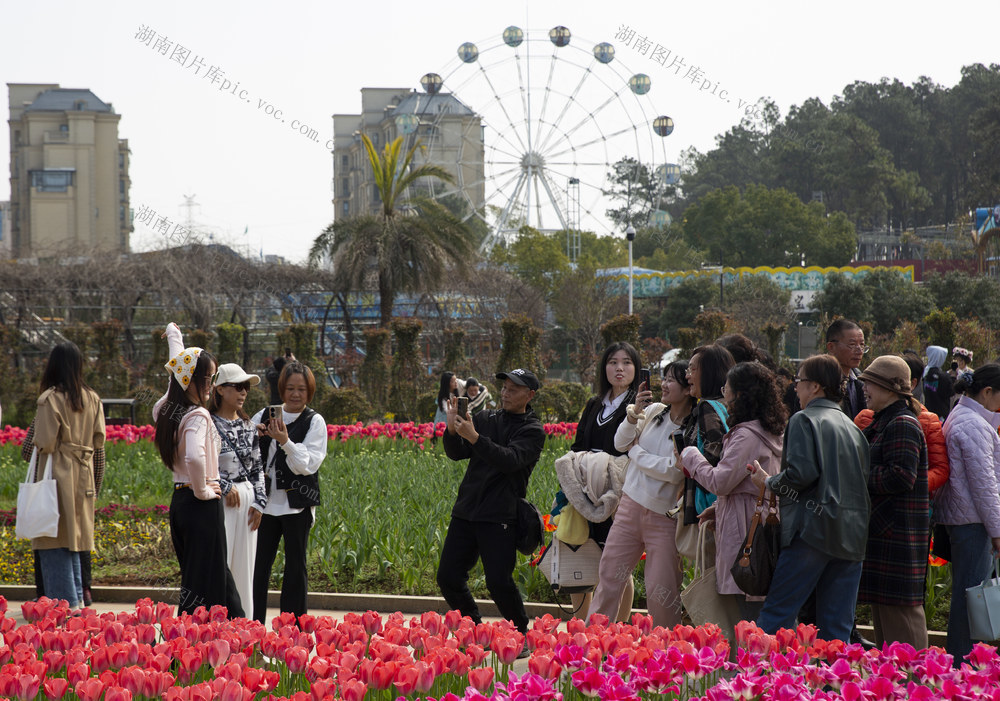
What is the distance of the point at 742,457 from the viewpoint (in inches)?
174

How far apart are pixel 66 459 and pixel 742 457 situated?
4093 mm

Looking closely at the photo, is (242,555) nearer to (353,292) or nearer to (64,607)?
(64,607)

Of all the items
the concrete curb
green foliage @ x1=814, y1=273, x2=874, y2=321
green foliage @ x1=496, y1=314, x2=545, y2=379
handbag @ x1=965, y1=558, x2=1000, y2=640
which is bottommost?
the concrete curb

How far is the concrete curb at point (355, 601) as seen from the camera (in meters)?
6.40

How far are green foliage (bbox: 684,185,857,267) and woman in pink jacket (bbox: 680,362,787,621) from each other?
4591 cm

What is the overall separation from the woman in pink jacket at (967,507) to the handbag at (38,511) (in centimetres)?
495

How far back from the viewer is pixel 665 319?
39.3 meters

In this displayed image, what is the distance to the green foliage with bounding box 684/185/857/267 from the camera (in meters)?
48.5

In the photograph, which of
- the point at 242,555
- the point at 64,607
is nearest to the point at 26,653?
the point at 64,607

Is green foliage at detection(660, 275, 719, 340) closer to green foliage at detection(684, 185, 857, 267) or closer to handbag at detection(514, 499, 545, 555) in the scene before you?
green foliage at detection(684, 185, 857, 267)

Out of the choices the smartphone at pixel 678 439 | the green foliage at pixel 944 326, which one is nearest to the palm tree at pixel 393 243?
the green foliage at pixel 944 326

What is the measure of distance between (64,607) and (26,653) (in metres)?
0.75

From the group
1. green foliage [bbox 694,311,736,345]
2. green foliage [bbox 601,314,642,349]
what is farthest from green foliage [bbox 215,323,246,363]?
green foliage [bbox 694,311,736,345]

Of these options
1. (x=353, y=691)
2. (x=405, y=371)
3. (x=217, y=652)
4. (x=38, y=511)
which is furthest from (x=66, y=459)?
(x=405, y=371)
